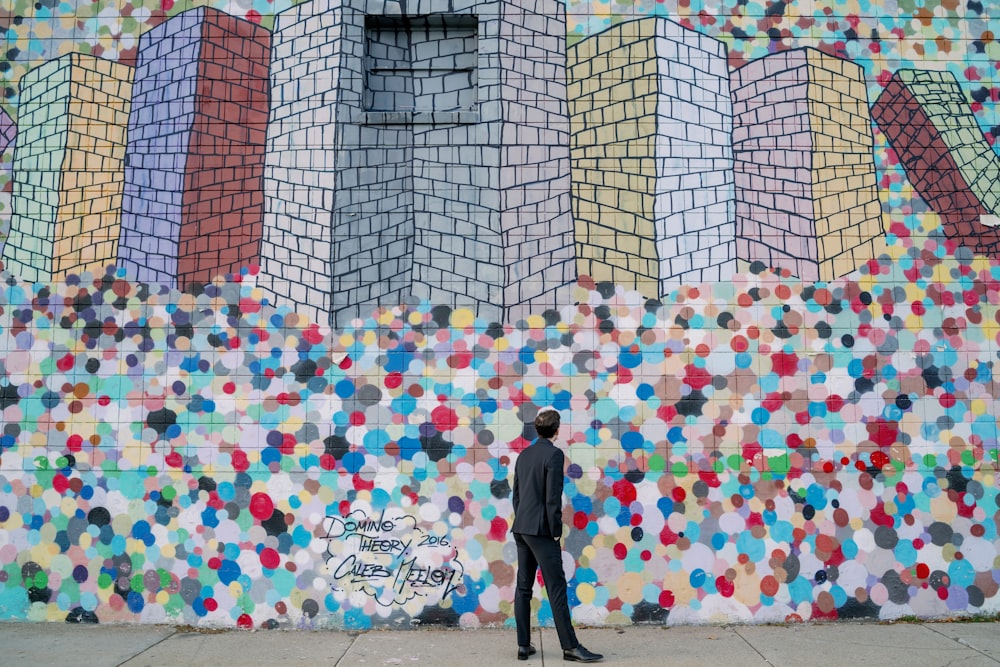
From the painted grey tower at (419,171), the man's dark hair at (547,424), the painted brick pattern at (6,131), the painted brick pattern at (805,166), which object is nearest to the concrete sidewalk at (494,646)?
the man's dark hair at (547,424)

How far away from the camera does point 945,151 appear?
7.27 metres

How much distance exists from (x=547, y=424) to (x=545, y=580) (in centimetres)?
104

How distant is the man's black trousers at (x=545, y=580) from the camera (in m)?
5.64

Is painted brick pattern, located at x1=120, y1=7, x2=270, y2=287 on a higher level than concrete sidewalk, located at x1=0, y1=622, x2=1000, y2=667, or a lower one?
higher

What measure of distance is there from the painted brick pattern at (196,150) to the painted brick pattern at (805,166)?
4145 mm

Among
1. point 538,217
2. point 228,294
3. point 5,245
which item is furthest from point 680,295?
point 5,245

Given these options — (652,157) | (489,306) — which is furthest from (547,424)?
(652,157)

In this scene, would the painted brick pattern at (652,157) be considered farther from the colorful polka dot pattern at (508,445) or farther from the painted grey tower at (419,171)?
the colorful polka dot pattern at (508,445)

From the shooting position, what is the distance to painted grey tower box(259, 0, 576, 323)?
7023 mm

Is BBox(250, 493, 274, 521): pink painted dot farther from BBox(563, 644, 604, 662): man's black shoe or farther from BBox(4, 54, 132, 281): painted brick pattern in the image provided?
BBox(563, 644, 604, 662): man's black shoe

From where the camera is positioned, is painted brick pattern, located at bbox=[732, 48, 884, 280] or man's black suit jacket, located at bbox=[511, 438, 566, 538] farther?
painted brick pattern, located at bbox=[732, 48, 884, 280]

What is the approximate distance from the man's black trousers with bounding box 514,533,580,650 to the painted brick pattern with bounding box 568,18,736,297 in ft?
7.89

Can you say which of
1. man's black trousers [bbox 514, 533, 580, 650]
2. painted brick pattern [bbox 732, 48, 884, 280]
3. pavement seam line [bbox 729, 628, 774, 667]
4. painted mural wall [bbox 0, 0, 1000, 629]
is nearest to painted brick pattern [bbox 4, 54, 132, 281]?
painted mural wall [bbox 0, 0, 1000, 629]

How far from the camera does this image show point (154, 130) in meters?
7.21
